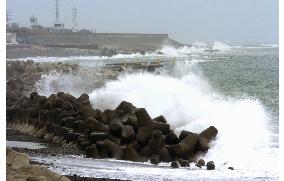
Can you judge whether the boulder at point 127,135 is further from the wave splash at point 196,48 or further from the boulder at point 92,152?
the wave splash at point 196,48

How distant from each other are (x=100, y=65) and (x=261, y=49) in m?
1.62

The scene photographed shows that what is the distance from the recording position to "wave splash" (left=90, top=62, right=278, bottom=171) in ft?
17.6

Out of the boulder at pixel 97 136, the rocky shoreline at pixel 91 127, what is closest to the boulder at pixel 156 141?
the rocky shoreline at pixel 91 127

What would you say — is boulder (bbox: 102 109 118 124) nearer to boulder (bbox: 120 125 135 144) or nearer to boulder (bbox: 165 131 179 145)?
boulder (bbox: 120 125 135 144)

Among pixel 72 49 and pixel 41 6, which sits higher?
pixel 41 6

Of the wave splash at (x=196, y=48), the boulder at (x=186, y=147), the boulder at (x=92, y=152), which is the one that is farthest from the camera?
the boulder at (x=92, y=152)

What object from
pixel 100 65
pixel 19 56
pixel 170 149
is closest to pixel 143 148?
pixel 170 149

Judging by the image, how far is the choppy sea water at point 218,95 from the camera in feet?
16.5

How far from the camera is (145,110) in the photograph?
5.70m

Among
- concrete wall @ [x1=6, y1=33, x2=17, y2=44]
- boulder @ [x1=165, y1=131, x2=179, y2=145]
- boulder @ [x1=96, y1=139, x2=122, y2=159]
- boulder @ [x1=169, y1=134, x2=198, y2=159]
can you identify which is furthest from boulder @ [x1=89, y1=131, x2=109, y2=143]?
concrete wall @ [x1=6, y1=33, x2=17, y2=44]

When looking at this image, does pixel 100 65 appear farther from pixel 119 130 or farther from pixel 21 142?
pixel 21 142

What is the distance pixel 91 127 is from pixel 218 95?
1244 millimetres

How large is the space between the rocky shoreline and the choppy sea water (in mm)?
106

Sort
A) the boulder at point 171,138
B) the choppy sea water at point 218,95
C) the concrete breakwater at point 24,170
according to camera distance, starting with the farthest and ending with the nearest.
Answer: the boulder at point 171,138
the choppy sea water at point 218,95
the concrete breakwater at point 24,170
